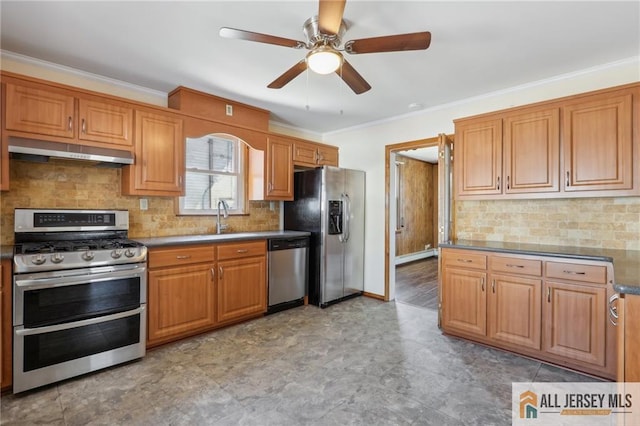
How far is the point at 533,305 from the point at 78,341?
356cm

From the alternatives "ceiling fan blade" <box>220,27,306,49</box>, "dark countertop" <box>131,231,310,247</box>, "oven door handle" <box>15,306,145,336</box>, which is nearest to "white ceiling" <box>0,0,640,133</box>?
"ceiling fan blade" <box>220,27,306,49</box>

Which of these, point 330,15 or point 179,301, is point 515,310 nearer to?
point 330,15

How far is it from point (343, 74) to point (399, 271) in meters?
4.79

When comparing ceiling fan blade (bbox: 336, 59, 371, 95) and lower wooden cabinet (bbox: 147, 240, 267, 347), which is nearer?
ceiling fan blade (bbox: 336, 59, 371, 95)

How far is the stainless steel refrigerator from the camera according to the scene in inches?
159

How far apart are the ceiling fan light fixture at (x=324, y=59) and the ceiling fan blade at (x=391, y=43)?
10cm

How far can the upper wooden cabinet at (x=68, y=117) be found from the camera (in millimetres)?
2363

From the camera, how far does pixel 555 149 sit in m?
2.76

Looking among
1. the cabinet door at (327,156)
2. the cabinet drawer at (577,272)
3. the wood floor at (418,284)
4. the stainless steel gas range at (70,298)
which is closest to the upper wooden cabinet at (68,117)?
the stainless steel gas range at (70,298)

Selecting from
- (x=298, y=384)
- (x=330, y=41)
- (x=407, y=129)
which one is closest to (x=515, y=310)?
(x=298, y=384)

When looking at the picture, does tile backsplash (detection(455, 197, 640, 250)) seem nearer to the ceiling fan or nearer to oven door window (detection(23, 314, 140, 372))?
the ceiling fan

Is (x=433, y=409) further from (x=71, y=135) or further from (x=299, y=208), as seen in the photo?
(x=71, y=135)

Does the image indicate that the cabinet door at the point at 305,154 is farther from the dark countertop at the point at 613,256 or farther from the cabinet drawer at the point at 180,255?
the dark countertop at the point at 613,256

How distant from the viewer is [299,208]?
434cm
